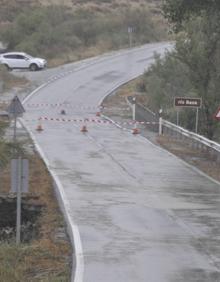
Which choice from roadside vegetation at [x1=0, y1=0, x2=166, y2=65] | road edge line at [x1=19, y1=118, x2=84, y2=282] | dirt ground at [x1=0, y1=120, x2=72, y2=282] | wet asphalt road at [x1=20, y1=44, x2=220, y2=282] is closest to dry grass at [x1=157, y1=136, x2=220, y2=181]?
wet asphalt road at [x1=20, y1=44, x2=220, y2=282]

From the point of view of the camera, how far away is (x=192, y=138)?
31266 mm

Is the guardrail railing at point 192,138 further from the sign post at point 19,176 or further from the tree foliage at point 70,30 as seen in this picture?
the tree foliage at point 70,30

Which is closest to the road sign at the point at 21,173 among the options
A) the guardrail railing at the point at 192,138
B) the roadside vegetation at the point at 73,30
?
the guardrail railing at the point at 192,138

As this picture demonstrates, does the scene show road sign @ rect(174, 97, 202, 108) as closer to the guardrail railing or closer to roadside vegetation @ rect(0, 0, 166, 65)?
the guardrail railing

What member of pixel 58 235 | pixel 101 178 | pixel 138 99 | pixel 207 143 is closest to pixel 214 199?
pixel 101 178

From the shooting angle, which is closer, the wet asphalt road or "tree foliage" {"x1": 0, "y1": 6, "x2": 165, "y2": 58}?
the wet asphalt road

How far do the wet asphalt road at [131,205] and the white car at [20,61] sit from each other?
92.3 feet

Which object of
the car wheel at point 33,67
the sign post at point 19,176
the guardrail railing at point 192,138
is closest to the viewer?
the sign post at point 19,176

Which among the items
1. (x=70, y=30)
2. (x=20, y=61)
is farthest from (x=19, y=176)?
(x=70, y=30)

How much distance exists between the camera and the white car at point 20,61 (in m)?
68.0

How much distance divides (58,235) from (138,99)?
125 feet

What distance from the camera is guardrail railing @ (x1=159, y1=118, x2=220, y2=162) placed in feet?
91.7

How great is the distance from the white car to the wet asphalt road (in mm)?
28145

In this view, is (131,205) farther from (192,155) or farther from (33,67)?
(33,67)
